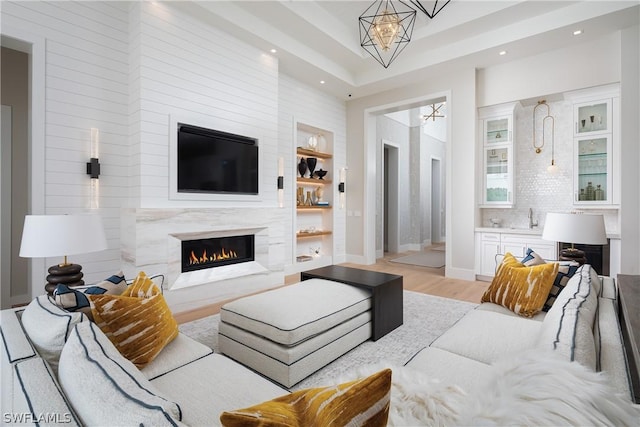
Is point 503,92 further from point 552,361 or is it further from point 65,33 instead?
point 65,33

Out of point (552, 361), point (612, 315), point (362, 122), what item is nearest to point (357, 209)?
point (362, 122)

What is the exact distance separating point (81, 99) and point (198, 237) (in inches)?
67.9

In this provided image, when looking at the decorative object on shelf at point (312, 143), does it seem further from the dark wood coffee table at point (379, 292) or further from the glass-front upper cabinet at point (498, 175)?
the dark wood coffee table at point (379, 292)

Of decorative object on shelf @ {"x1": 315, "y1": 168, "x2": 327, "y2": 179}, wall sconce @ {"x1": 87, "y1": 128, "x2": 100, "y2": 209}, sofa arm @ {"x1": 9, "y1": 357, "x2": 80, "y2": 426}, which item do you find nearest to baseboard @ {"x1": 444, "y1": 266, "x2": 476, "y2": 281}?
decorative object on shelf @ {"x1": 315, "y1": 168, "x2": 327, "y2": 179}

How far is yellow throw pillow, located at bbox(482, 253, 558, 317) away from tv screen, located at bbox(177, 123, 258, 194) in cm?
303

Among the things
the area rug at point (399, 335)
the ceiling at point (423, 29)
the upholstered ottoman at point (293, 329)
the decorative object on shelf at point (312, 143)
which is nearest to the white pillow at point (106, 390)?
the upholstered ottoman at point (293, 329)

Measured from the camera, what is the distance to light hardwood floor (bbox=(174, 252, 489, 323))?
3277 millimetres

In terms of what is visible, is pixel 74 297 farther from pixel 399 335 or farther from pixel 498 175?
pixel 498 175

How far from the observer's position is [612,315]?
1.39 meters

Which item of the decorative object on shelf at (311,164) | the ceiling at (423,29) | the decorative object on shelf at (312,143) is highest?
the ceiling at (423,29)

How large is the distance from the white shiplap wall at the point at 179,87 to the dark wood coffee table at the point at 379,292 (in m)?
1.84

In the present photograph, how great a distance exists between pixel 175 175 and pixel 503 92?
456cm

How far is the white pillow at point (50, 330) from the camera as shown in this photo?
993 mm

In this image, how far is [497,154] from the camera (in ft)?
15.2
